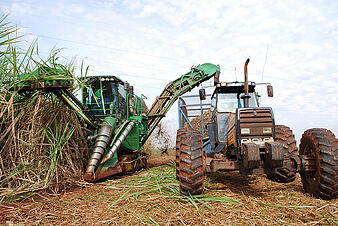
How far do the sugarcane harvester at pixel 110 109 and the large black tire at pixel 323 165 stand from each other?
2.66m

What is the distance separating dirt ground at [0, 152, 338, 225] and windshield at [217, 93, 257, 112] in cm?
183

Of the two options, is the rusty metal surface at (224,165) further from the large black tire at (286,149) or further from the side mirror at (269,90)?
the side mirror at (269,90)

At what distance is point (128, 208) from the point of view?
334 cm

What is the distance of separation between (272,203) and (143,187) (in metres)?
2.30

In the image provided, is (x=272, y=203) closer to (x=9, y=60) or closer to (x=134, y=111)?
(x=9, y=60)

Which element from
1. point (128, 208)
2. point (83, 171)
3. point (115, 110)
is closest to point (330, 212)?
point (128, 208)

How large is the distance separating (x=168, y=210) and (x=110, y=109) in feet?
13.3

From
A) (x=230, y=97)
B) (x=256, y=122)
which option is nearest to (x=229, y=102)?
(x=230, y=97)

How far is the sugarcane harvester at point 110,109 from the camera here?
4.39 metres

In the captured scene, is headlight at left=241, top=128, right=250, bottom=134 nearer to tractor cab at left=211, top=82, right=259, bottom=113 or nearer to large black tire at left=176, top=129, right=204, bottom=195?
large black tire at left=176, top=129, right=204, bottom=195

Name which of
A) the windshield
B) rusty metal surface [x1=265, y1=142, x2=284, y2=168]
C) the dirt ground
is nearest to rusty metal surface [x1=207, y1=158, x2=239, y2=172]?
the dirt ground

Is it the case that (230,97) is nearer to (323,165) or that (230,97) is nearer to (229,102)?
(229,102)

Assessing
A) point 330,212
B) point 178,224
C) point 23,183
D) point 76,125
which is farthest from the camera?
point 76,125

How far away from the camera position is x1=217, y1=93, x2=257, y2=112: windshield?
5375 millimetres
